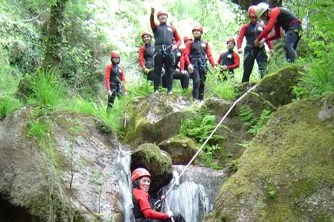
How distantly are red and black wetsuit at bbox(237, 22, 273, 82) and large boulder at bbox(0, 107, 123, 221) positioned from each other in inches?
161

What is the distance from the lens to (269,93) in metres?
8.82

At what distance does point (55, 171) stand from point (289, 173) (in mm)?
3356

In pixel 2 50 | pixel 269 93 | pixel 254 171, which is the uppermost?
pixel 2 50

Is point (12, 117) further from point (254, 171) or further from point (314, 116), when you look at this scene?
point (314, 116)

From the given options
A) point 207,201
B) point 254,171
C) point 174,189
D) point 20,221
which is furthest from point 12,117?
point 254,171

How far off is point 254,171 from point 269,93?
4.42 meters

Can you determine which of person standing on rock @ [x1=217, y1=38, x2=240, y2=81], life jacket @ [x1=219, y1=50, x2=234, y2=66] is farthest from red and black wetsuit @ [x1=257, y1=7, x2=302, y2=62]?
life jacket @ [x1=219, y1=50, x2=234, y2=66]

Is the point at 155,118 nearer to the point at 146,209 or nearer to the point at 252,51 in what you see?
the point at 252,51

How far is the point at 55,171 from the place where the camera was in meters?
6.31

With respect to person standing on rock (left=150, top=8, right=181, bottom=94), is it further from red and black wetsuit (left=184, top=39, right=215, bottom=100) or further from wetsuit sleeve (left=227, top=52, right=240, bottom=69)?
wetsuit sleeve (left=227, top=52, right=240, bottom=69)

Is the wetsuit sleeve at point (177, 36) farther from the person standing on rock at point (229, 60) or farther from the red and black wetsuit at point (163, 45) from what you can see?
the person standing on rock at point (229, 60)

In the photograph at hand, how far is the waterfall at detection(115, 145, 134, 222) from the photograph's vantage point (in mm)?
6941

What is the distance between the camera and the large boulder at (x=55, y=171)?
6.12 meters

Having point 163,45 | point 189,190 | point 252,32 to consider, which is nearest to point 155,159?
point 189,190
